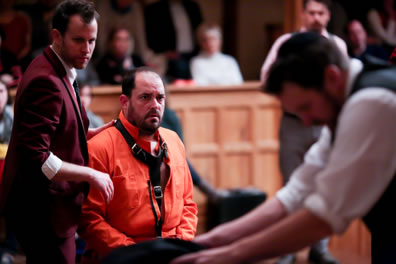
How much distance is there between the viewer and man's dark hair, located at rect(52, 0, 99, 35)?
2.51 m

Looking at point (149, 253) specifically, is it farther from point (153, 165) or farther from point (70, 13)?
point (70, 13)

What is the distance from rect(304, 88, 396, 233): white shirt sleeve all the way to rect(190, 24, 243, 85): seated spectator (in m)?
4.31

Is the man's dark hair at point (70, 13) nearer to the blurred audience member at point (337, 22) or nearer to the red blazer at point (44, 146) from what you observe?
the red blazer at point (44, 146)

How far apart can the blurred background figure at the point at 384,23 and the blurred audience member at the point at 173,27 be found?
1650mm

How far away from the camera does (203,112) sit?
573cm

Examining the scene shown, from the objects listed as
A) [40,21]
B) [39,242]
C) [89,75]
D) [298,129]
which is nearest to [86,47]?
[39,242]

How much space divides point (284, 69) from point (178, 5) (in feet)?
17.2

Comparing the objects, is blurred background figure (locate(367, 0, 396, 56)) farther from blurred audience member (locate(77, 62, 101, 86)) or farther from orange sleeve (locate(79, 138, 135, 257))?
orange sleeve (locate(79, 138, 135, 257))

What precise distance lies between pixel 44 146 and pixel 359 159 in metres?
1.16

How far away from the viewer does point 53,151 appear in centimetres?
251

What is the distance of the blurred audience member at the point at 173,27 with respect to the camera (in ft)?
21.8

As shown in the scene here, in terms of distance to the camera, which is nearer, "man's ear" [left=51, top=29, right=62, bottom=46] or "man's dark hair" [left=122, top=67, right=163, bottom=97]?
"man's ear" [left=51, top=29, right=62, bottom=46]

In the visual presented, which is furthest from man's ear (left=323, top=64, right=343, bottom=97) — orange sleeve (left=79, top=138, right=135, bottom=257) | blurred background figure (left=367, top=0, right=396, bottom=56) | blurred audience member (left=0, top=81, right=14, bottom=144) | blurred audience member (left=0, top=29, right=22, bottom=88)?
blurred background figure (left=367, top=0, right=396, bottom=56)

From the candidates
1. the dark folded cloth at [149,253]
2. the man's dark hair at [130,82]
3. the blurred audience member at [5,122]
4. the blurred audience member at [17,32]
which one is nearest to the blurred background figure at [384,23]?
the blurred audience member at [17,32]
